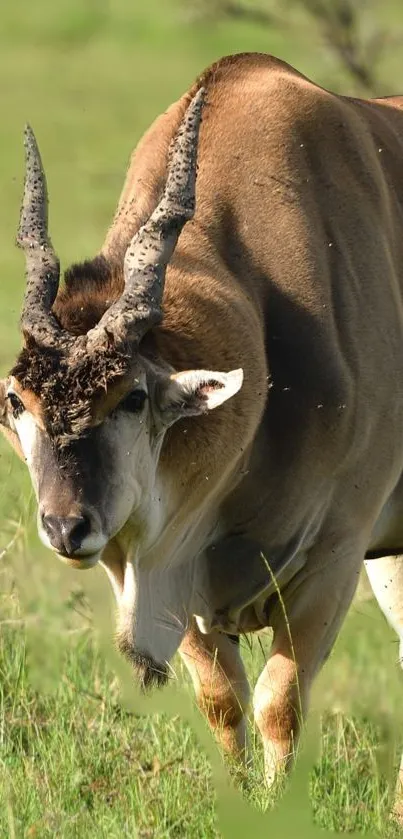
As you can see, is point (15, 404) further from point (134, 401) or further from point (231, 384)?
point (231, 384)

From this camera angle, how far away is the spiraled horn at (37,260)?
4.55 metres

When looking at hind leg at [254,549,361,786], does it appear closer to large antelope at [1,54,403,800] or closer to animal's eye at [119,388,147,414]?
large antelope at [1,54,403,800]

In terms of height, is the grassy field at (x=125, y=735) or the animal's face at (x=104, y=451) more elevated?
the animal's face at (x=104, y=451)

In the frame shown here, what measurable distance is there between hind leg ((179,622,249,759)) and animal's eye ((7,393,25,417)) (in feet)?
4.63

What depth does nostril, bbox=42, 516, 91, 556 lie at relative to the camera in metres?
4.34

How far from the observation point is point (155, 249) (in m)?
4.78

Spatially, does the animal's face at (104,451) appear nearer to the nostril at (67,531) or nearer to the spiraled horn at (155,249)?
the nostril at (67,531)

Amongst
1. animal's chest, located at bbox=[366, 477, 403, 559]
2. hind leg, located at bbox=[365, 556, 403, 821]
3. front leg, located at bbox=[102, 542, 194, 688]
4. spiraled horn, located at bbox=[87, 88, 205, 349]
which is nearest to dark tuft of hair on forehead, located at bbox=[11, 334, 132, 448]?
spiraled horn, located at bbox=[87, 88, 205, 349]

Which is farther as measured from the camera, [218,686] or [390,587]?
[390,587]

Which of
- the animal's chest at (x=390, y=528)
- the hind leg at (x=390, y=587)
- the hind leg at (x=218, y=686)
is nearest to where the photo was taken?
the hind leg at (x=218, y=686)

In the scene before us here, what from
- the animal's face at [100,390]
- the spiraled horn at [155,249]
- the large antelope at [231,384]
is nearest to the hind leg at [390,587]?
the large antelope at [231,384]

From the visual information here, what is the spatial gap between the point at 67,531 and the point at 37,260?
920 mm

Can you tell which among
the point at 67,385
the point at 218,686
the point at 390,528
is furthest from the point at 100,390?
the point at 390,528

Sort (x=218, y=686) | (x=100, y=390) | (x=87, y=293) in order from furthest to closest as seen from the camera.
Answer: (x=218, y=686), (x=87, y=293), (x=100, y=390)
